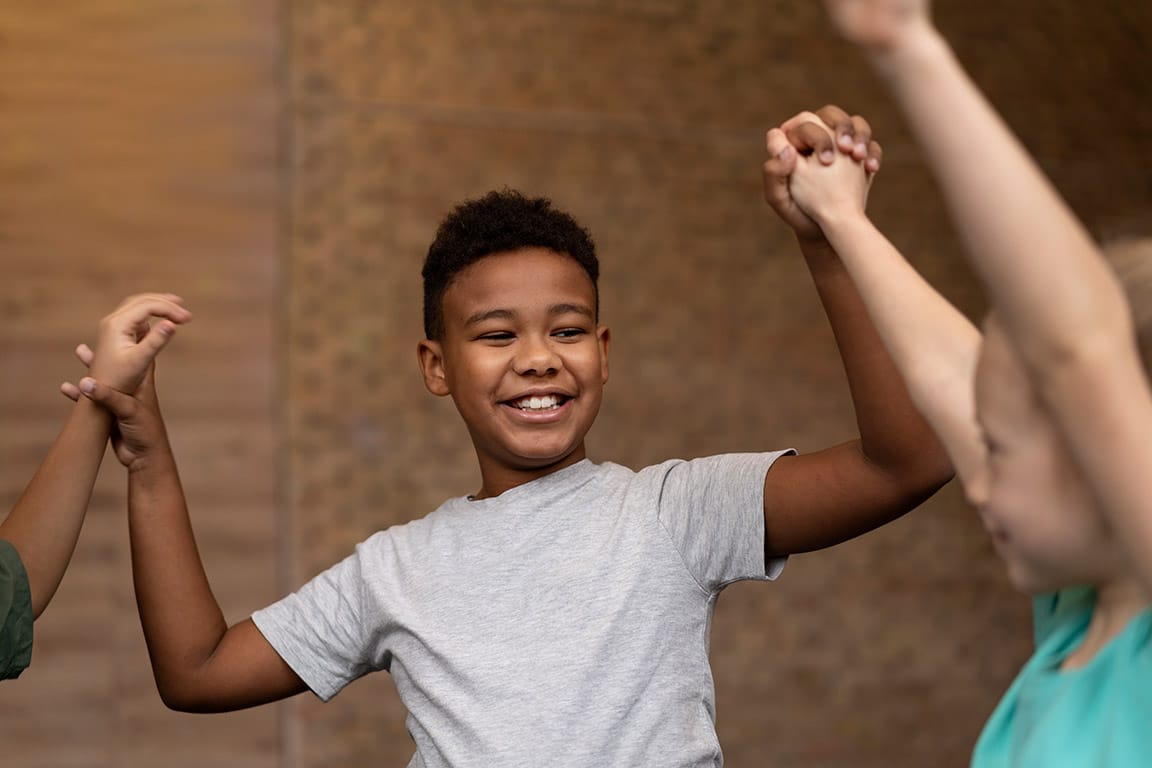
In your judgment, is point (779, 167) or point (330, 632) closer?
point (779, 167)

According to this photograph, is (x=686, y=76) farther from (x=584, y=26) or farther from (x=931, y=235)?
(x=931, y=235)

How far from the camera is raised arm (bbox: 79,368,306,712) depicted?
68.0 inches

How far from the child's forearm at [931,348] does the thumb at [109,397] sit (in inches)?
37.9

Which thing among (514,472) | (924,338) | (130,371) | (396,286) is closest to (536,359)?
(514,472)

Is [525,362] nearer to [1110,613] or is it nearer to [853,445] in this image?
[853,445]

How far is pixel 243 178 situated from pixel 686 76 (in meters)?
1.17

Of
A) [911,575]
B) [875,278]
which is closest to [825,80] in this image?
[911,575]

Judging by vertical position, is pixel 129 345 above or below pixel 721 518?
above

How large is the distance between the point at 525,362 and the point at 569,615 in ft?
1.00

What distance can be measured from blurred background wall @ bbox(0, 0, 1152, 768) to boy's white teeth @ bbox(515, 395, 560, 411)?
1.76m

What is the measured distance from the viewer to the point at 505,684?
1502 millimetres

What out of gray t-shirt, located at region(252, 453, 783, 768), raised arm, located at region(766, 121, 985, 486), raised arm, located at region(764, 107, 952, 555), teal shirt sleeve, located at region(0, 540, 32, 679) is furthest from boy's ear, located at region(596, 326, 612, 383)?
teal shirt sleeve, located at region(0, 540, 32, 679)

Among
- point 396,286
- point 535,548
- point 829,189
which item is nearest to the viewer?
point 829,189

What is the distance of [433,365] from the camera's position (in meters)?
1.86
